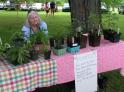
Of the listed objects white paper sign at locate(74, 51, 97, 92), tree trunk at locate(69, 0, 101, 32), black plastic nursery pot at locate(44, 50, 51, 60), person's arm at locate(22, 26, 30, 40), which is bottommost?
white paper sign at locate(74, 51, 97, 92)

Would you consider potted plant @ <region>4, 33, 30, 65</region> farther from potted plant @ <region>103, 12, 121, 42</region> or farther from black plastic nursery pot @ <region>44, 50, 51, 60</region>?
potted plant @ <region>103, 12, 121, 42</region>

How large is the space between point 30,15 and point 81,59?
1.28 m

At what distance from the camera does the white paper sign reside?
4.62 metres

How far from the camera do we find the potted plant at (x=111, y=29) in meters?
5.19

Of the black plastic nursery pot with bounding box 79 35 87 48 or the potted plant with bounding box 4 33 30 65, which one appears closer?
the potted plant with bounding box 4 33 30 65

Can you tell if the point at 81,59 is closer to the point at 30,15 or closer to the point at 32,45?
the point at 32,45

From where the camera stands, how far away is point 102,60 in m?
4.97

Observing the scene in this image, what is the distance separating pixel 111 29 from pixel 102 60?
27.1 inches

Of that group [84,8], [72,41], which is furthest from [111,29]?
[84,8]

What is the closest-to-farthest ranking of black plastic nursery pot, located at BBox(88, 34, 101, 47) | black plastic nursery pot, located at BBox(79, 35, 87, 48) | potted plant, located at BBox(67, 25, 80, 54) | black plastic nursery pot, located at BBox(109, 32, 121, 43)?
potted plant, located at BBox(67, 25, 80, 54) < black plastic nursery pot, located at BBox(79, 35, 87, 48) < black plastic nursery pot, located at BBox(88, 34, 101, 47) < black plastic nursery pot, located at BBox(109, 32, 121, 43)

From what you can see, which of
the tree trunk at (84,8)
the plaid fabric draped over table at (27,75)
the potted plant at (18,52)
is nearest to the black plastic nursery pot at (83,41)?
the plaid fabric draped over table at (27,75)

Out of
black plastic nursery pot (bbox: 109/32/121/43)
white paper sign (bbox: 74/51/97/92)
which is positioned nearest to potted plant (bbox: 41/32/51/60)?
white paper sign (bbox: 74/51/97/92)

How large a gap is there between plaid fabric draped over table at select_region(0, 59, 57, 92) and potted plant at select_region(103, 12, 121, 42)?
1268mm

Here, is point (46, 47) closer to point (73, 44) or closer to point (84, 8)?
point (73, 44)
